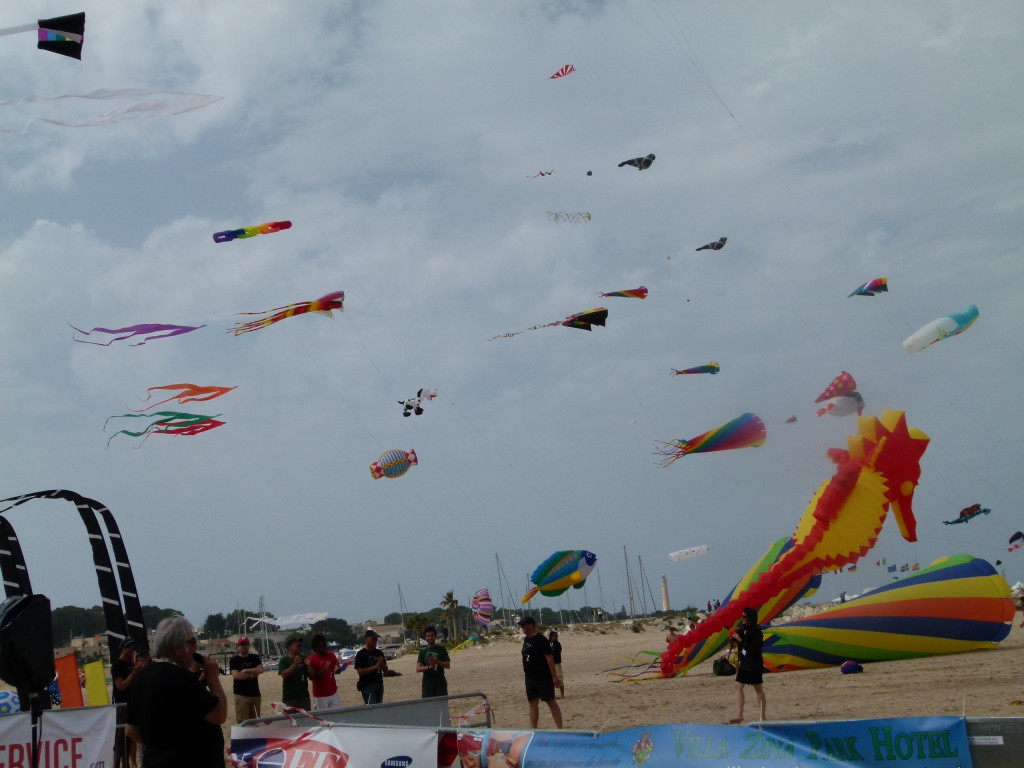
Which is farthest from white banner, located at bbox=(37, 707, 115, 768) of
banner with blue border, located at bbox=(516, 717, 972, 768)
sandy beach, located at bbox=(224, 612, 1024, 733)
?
sandy beach, located at bbox=(224, 612, 1024, 733)

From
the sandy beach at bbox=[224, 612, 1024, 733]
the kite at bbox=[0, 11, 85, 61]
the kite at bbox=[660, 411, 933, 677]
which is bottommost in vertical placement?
the sandy beach at bbox=[224, 612, 1024, 733]

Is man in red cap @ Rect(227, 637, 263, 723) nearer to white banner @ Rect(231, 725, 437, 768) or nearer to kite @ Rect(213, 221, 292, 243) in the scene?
white banner @ Rect(231, 725, 437, 768)

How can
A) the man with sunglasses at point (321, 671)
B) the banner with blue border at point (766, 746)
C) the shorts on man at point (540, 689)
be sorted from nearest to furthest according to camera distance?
the banner with blue border at point (766, 746), the shorts on man at point (540, 689), the man with sunglasses at point (321, 671)

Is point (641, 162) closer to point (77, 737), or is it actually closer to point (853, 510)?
point (853, 510)

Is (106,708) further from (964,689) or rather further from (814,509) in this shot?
(814,509)

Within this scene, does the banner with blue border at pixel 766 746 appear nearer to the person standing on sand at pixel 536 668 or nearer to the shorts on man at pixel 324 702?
the person standing on sand at pixel 536 668

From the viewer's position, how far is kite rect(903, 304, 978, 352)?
19.2 metres

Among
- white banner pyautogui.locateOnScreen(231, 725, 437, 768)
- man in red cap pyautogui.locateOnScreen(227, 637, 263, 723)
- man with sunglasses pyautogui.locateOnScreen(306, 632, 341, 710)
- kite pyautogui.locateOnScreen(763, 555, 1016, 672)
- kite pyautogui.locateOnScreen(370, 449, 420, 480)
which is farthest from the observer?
kite pyautogui.locateOnScreen(370, 449, 420, 480)

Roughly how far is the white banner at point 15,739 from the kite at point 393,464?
19.9 metres

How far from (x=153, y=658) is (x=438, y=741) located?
1824 millimetres

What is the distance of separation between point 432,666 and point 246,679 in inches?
78.9

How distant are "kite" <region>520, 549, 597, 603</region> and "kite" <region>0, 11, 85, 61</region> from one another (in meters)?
15.5

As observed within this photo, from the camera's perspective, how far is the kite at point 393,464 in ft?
86.6

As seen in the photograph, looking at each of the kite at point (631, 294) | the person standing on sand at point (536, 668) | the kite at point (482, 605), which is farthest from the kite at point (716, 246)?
the kite at point (482, 605)
